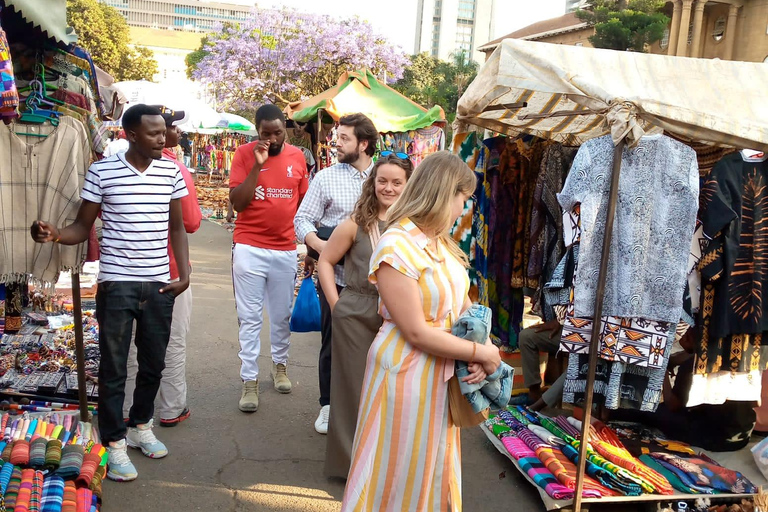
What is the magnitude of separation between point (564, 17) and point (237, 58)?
3659cm

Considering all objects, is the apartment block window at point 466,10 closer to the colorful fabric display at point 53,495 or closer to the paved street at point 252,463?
the paved street at point 252,463

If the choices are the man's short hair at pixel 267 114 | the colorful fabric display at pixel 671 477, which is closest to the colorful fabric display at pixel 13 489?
the man's short hair at pixel 267 114

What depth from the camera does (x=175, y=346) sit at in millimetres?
4262

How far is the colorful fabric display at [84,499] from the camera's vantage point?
296cm

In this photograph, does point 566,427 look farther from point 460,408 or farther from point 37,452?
point 37,452

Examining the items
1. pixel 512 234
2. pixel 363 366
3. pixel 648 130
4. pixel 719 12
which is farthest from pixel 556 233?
pixel 719 12

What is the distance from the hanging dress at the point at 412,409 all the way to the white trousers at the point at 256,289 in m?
2.36

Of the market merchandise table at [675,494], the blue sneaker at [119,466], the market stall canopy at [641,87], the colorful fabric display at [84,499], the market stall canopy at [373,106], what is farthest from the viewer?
the market stall canopy at [373,106]

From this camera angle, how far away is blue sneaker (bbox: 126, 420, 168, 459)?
3.95 metres

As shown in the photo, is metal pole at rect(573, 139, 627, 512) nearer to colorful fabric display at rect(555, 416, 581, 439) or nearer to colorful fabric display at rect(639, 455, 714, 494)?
colorful fabric display at rect(639, 455, 714, 494)

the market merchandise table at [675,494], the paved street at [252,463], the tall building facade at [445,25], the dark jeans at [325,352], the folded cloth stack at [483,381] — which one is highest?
the tall building facade at [445,25]

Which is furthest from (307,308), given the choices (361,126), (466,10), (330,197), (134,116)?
(466,10)

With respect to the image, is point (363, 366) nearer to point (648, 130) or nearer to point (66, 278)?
point (648, 130)

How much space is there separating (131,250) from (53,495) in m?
1.25
